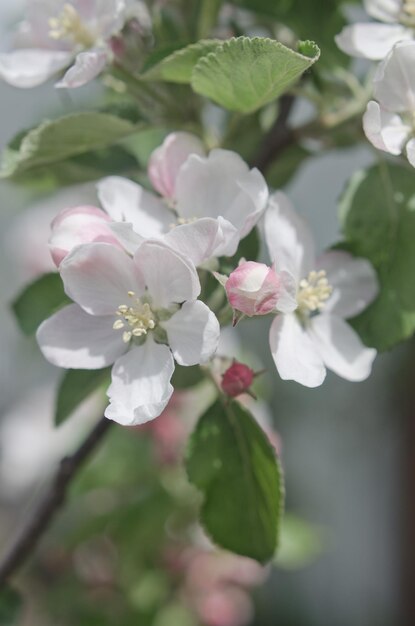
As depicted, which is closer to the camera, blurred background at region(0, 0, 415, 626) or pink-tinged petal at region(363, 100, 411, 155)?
pink-tinged petal at region(363, 100, 411, 155)

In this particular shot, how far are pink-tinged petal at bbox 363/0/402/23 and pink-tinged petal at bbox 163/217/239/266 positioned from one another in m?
0.29

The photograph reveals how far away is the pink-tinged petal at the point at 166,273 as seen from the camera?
60 centimetres

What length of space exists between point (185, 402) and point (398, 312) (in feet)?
2.57

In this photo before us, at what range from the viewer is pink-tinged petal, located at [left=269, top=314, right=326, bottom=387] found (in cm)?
64

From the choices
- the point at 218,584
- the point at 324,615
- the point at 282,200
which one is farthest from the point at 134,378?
the point at 324,615

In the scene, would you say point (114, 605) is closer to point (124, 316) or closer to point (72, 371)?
point (72, 371)

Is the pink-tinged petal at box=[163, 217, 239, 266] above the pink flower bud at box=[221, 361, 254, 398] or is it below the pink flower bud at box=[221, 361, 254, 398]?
above

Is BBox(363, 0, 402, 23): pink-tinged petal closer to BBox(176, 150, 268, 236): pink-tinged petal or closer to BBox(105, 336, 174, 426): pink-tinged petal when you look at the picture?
BBox(176, 150, 268, 236): pink-tinged petal

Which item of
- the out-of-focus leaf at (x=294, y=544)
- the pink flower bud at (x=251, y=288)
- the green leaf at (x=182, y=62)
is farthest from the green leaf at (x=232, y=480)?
the out-of-focus leaf at (x=294, y=544)

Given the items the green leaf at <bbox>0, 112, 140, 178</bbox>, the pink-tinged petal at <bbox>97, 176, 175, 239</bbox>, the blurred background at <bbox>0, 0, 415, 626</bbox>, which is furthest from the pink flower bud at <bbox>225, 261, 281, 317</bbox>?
the blurred background at <bbox>0, 0, 415, 626</bbox>

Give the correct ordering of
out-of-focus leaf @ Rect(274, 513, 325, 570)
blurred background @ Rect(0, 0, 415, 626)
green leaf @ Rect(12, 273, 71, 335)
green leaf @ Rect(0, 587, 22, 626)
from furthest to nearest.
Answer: out-of-focus leaf @ Rect(274, 513, 325, 570)
blurred background @ Rect(0, 0, 415, 626)
green leaf @ Rect(0, 587, 22, 626)
green leaf @ Rect(12, 273, 71, 335)

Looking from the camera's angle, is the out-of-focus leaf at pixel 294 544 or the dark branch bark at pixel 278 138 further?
the out-of-focus leaf at pixel 294 544

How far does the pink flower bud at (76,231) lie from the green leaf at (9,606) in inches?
19.7

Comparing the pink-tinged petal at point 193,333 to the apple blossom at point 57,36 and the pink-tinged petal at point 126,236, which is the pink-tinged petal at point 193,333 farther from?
the apple blossom at point 57,36
